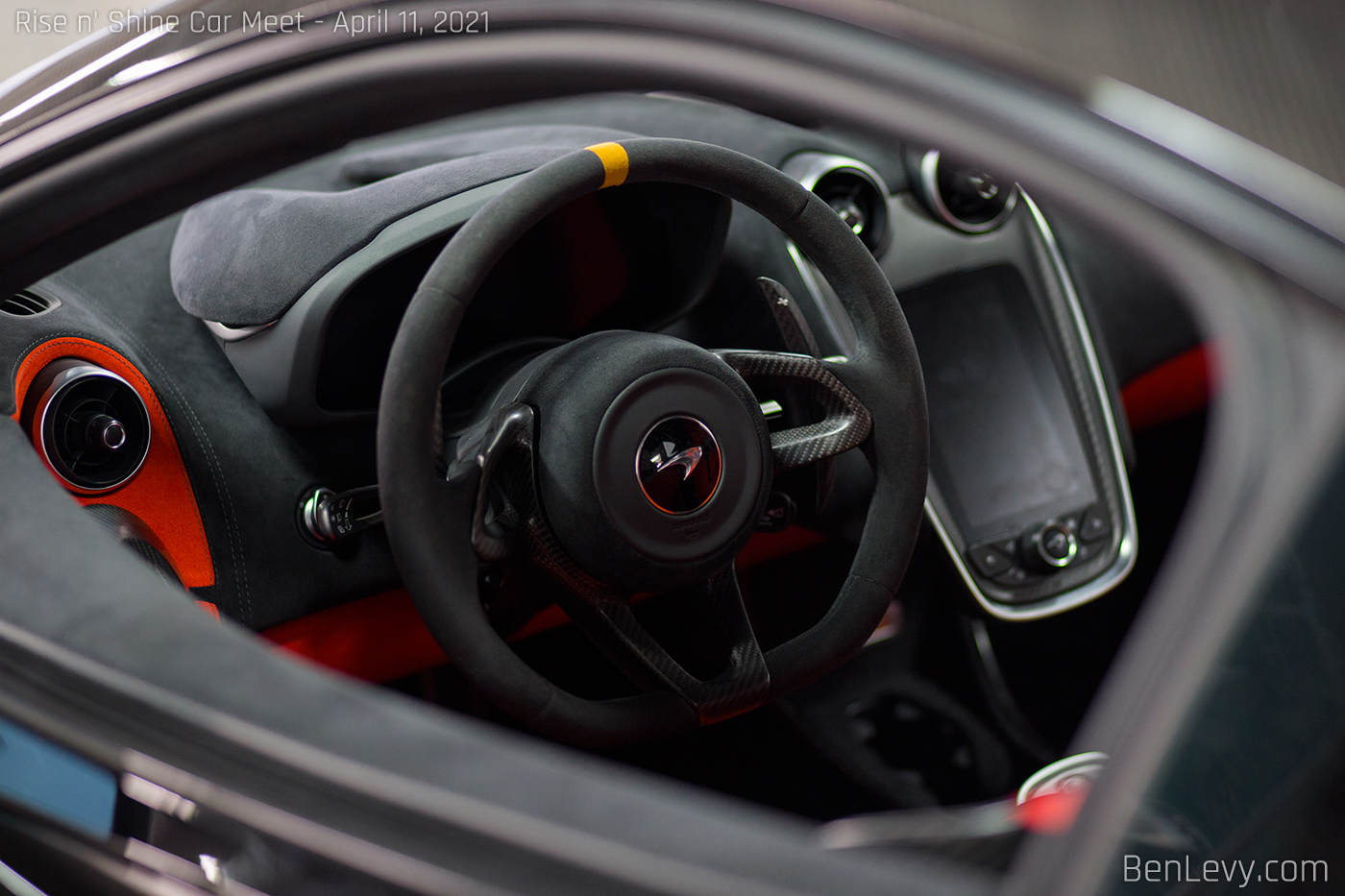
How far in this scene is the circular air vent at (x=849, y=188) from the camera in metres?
1.48

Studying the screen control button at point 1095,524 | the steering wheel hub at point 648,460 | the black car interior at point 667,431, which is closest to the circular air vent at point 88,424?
the black car interior at point 667,431

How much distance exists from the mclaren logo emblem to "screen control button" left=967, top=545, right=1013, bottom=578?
28.5 inches

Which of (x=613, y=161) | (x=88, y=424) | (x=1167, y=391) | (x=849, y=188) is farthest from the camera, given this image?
(x=1167, y=391)

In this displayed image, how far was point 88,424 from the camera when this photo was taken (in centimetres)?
107

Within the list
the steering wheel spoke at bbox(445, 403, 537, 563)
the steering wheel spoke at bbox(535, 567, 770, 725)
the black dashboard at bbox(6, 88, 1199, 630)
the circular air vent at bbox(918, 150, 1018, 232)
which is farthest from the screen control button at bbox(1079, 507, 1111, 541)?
the steering wheel spoke at bbox(445, 403, 537, 563)

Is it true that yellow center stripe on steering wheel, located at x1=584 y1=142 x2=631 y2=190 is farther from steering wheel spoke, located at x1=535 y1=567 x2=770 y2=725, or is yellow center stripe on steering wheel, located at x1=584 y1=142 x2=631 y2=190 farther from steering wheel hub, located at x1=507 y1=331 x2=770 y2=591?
steering wheel spoke, located at x1=535 y1=567 x2=770 y2=725

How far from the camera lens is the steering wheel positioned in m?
0.86

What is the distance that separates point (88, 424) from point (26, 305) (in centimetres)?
14

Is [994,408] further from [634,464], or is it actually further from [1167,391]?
[634,464]

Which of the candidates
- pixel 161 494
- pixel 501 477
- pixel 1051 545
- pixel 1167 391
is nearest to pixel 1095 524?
pixel 1051 545

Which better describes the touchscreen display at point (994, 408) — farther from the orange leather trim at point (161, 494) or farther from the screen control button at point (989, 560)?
the orange leather trim at point (161, 494)

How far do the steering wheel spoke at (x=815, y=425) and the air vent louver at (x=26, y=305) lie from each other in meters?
0.73

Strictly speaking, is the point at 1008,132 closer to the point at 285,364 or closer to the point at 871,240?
the point at 285,364

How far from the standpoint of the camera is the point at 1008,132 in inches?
19.9
